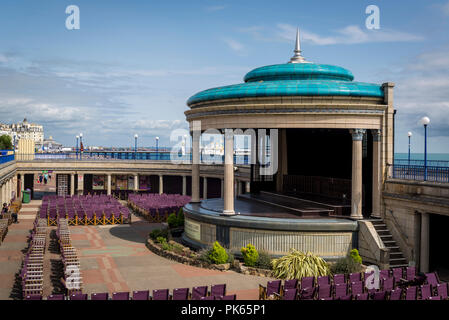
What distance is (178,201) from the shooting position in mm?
49469

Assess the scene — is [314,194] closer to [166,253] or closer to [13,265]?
[166,253]

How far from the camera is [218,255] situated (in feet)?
76.7

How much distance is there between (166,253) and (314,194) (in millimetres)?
13462

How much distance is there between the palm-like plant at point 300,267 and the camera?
20.5 metres

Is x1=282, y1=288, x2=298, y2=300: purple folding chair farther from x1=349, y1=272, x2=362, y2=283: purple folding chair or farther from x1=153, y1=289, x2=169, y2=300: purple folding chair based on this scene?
x1=153, y1=289, x2=169, y2=300: purple folding chair

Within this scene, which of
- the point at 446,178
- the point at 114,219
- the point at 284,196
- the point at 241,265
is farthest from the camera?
the point at 114,219

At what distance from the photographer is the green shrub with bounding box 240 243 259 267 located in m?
23.0

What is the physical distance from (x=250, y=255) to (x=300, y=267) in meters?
3.12

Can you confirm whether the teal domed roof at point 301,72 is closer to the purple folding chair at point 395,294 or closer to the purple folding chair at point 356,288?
the purple folding chair at point 356,288

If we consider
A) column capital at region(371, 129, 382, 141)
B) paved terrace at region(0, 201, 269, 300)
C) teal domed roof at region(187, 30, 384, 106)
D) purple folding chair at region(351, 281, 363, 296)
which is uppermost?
teal domed roof at region(187, 30, 384, 106)

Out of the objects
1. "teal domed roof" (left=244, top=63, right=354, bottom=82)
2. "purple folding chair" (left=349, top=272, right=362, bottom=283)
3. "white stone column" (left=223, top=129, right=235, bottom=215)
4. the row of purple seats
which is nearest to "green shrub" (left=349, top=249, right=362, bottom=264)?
"purple folding chair" (left=349, top=272, right=362, bottom=283)

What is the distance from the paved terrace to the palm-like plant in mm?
999
